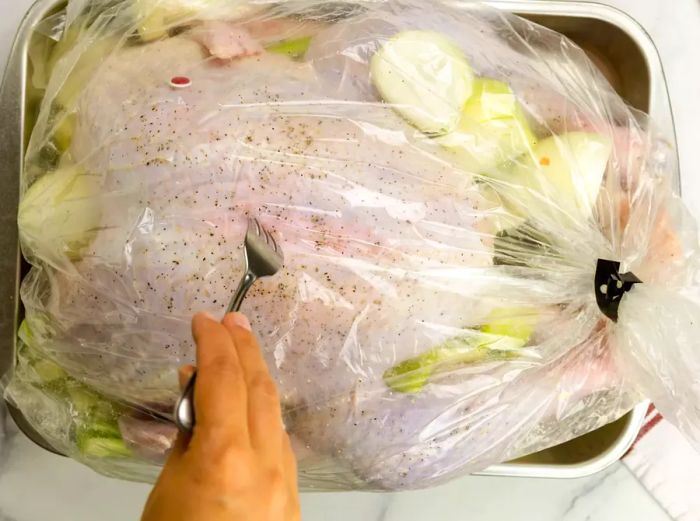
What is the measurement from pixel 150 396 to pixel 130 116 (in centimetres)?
24

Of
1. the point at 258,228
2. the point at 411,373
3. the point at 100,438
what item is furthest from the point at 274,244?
the point at 100,438

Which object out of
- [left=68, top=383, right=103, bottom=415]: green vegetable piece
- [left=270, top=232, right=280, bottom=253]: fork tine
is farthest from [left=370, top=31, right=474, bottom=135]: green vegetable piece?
[left=68, top=383, right=103, bottom=415]: green vegetable piece

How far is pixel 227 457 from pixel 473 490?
564 mm

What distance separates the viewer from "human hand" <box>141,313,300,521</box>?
1.07 ft

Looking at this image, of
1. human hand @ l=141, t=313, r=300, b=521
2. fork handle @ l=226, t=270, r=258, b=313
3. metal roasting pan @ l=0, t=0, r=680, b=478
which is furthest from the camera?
metal roasting pan @ l=0, t=0, r=680, b=478

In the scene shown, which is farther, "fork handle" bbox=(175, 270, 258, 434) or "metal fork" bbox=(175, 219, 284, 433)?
"metal fork" bbox=(175, 219, 284, 433)

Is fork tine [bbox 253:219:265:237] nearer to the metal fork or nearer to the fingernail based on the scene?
the metal fork

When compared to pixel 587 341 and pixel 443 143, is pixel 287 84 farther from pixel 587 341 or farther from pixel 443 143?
pixel 587 341

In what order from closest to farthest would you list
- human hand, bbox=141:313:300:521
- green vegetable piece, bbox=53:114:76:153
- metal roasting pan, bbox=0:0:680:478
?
human hand, bbox=141:313:300:521 → green vegetable piece, bbox=53:114:76:153 → metal roasting pan, bbox=0:0:680:478

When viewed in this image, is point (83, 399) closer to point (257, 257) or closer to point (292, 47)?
point (257, 257)

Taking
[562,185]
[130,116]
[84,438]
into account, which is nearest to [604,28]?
[562,185]

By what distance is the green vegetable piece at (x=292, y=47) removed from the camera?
59 centimetres

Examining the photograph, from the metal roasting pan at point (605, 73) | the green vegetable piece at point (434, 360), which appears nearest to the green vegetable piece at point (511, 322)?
the green vegetable piece at point (434, 360)

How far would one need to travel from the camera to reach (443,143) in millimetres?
552
